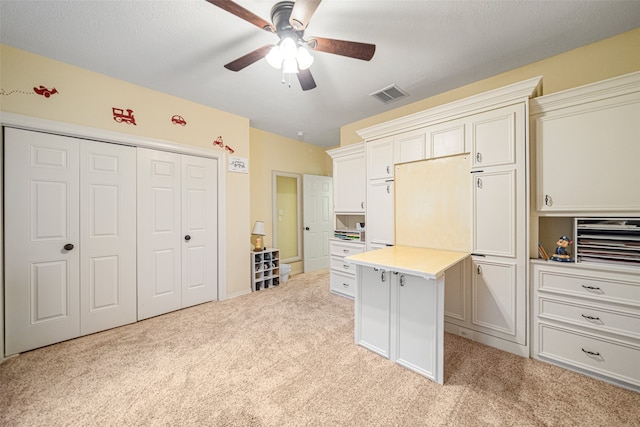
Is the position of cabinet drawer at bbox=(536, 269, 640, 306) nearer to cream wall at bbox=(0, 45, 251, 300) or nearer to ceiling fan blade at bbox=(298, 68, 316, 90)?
ceiling fan blade at bbox=(298, 68, 316, 90)

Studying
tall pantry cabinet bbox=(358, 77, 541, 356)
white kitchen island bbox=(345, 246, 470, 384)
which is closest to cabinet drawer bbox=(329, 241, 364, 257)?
white kitchen island bbox=(345, 246, 470, 384)

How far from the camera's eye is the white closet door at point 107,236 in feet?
8.14

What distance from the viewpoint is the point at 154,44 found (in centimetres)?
208

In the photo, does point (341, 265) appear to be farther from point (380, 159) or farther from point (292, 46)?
point (292, 46)

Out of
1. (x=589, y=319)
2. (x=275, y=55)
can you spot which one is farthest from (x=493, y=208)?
(x=275, y=55)

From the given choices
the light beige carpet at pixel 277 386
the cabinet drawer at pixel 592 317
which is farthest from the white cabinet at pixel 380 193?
the cabinet drawer at pixel 592 317

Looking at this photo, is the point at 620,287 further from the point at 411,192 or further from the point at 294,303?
the point at 294,303

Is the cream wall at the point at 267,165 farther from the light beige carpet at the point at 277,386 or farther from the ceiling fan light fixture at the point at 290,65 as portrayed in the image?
the ceiling fan light fixture at the point at 290,65

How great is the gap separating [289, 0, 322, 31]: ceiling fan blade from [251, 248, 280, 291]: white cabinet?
3.11 meters

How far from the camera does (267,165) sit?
4.44 m

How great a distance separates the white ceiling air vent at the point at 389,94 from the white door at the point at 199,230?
2397 mm

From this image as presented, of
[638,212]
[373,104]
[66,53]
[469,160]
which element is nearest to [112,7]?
[66,53]

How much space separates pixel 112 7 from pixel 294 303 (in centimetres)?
336

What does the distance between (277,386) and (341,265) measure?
2042 mm
